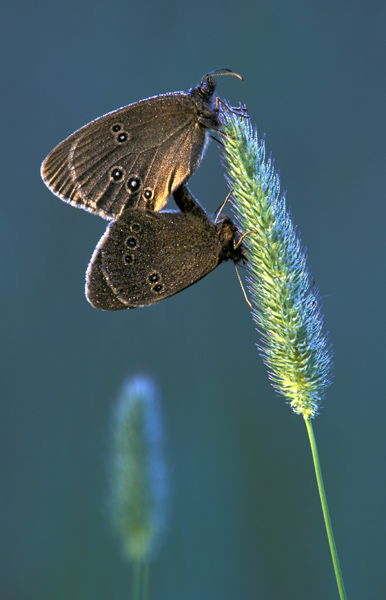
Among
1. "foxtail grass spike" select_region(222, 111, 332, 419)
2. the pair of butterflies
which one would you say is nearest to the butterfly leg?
the pair of butterflies

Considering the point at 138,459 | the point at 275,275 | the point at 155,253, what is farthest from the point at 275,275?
the point at 138,459

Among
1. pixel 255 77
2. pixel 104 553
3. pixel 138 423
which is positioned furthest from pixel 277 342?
pixel 255 77

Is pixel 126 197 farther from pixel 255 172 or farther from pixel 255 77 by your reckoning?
pixel 255 77

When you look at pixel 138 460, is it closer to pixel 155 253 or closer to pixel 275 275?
pixel 155 253

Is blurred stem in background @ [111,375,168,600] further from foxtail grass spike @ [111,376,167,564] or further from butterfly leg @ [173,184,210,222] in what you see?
butterfly leg @ [173,184,210,222]

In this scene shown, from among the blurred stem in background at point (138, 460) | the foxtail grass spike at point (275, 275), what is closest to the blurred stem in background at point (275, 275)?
the foxtail grass spike at point (275, 275)

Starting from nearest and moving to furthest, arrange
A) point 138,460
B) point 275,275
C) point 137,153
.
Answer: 1. point 275,275
2. point 137,153
3. point 138,460
